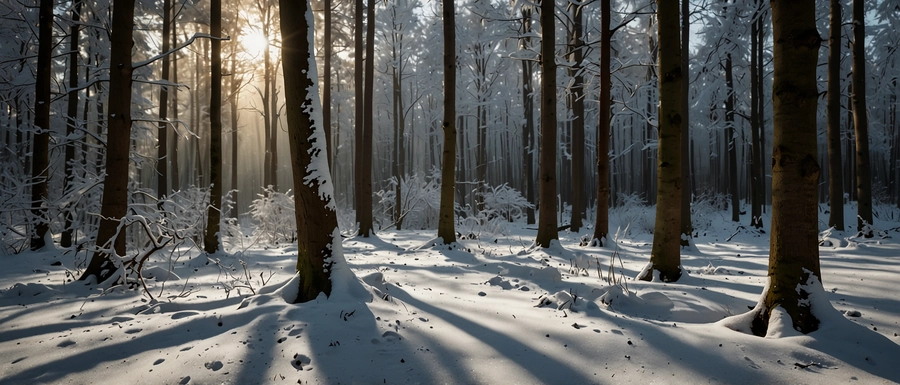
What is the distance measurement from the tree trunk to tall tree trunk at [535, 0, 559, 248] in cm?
549

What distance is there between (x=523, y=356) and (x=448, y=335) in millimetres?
605

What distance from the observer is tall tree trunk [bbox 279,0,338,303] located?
3824 millimetres

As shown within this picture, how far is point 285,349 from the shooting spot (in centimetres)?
280

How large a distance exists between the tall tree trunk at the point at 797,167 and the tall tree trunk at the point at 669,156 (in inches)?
78.6

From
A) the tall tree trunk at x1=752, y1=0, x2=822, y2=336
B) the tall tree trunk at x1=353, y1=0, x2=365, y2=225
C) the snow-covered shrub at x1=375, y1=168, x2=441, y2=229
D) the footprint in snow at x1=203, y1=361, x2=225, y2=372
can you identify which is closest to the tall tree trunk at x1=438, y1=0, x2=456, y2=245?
the tall tree trunk at x1=353, y1=0, x2=365, y2=225

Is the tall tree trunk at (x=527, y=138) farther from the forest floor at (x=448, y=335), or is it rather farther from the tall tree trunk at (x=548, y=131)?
the forest floor at (x=448, y=335)

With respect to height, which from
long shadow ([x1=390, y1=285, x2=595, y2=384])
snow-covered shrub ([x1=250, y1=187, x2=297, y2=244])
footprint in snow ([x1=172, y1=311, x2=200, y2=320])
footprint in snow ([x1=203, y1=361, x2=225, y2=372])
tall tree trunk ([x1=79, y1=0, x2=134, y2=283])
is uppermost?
tall tree trunk ([x1=79, y1=0, x2=134, y2=283])

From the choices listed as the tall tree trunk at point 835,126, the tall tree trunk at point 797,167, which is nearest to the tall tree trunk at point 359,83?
the tall tree trunk at point 797,167

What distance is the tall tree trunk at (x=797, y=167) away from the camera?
299 centimetres

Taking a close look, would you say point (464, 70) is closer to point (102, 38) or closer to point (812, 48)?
point (102, 38)

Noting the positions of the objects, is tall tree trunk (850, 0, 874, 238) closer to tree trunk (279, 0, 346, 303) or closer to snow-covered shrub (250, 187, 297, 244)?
tree trunk (279, 0, 346, 303)

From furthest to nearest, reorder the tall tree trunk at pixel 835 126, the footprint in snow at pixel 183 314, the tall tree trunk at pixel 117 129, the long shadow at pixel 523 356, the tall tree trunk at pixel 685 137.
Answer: the tall tree trunk at pixel 835 126 < the tall tree trunk at pixel 685 137 < the tall tree trunk at pixel 117 129 < the footprint in snow at pixel 183 314 < the long shadow at pixel 523 356

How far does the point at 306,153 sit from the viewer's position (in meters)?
3.86

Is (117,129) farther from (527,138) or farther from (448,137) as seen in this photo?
(527,138)
